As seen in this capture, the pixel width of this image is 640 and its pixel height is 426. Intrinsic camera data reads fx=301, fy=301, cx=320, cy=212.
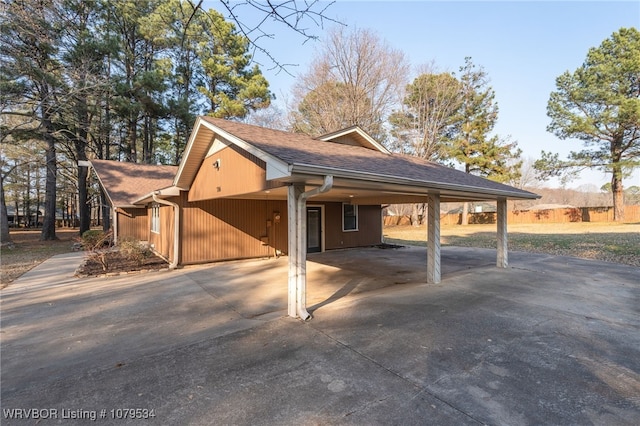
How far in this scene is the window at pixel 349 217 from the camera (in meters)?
12.9

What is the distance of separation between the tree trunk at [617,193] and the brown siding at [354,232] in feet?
61.1

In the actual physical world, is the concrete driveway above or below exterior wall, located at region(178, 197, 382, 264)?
below

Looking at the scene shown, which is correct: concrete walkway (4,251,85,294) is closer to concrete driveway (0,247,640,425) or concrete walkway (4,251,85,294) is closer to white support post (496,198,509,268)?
concrete driveway (0,247,640,425)

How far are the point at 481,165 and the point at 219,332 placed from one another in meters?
26.5

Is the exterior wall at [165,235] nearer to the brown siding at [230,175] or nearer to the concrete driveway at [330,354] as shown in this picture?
the brown siding at [230,175]

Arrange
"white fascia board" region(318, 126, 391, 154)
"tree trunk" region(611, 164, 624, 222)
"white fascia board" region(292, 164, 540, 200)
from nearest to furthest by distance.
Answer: "white fascia board" region(292, 164, 540, 200) → "white fascia board" region(318, 126, 391, 154) → "tree trunk" region(611, 164, 624, 222)

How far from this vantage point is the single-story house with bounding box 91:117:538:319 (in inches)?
184

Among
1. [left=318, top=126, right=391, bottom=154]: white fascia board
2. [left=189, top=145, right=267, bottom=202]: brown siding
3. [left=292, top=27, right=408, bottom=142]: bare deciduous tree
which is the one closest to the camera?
[left=189, top=145, right=267, bottom=202]: brown siding

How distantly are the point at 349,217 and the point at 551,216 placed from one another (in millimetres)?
23975

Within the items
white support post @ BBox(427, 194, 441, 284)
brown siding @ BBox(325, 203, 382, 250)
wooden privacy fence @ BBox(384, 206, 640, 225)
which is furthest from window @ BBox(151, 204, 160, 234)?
wooden privacy fence @ BBox(384, 206, 640, 225)

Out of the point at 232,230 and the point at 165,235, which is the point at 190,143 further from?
the point at 165,235

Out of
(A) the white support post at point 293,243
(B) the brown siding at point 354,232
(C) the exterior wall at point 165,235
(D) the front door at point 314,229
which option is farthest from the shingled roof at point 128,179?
(A) the white support post at point 293,243

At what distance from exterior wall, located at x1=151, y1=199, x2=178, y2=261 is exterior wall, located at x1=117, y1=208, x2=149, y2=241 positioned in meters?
3.48

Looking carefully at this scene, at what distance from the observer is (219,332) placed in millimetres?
4145
